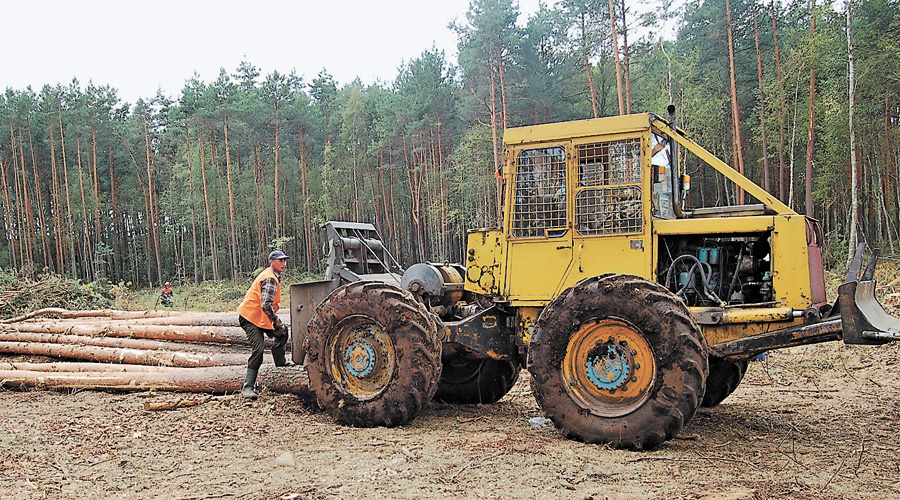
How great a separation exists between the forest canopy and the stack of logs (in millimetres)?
16400

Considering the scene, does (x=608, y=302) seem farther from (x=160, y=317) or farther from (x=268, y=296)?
(x=160, y=317)

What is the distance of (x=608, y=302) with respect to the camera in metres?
5.56

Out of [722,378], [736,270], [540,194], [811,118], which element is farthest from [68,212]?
[736,270]

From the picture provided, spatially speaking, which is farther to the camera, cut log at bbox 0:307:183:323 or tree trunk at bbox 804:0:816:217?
tree trunk at bbox 804:0:816:217

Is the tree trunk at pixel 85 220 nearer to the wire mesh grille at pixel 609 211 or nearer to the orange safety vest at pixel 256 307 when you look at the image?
the orange safety vest at pixel 256 307

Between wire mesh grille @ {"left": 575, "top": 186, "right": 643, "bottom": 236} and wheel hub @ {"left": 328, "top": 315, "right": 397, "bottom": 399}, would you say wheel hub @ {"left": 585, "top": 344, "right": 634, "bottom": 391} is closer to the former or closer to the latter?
wire mesh grille @ {"left": 575, "top": 186, "right": 643, "bottom": 236}

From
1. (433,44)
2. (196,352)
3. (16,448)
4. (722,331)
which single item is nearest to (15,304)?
(196,352)

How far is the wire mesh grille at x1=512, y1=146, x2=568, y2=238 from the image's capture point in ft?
20.9

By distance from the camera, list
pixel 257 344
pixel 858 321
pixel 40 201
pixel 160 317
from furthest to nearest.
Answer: pixel 40 201
pixel 160 317
pixel 257 344
pixel 858 321

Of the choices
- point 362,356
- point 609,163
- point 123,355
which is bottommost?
point 123,355

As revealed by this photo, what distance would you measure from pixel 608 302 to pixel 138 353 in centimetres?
710

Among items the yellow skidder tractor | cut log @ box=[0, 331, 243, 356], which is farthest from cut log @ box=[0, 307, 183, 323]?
the yellow skidder tractor

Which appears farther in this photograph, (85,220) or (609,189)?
(85,220)

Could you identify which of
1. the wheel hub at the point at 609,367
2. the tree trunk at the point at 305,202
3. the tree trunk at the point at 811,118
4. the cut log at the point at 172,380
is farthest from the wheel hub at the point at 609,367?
the tree trunk at the point at 305,202
